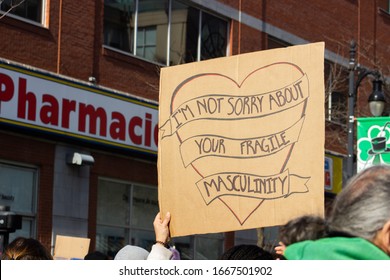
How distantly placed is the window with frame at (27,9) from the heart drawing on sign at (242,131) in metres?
11.1

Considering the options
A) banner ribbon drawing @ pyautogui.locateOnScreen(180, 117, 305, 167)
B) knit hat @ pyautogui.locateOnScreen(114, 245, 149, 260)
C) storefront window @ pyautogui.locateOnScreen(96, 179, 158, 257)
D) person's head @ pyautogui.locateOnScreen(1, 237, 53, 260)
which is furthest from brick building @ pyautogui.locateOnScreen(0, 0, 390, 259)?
banner ribbon drawing @ pyautogui.locateOnScreen(180, 117, 305, 167)

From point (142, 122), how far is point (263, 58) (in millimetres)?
13551

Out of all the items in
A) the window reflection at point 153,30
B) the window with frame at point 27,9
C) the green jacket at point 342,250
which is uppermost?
the window reflection at point 153,30

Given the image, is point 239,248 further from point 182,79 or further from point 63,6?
point 63,6

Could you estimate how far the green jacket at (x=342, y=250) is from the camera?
2.40 m

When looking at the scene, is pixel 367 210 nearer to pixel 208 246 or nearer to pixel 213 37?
pixel 208 246

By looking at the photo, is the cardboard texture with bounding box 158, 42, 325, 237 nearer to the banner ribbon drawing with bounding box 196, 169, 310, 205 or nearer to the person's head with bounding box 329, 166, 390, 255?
the banner ribbon drawing with bounding box 196, 169, 310, 205

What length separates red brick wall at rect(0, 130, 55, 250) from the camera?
16172 millimetres

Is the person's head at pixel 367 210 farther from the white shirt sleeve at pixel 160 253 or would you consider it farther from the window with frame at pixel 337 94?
the window with frame at pixel 337 94

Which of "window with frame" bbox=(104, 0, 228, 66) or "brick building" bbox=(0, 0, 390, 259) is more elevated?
"window with frame" bbox=(104, 0, 228, 66)

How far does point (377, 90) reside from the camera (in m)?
17.8

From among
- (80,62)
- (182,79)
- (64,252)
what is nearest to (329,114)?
(80,62)

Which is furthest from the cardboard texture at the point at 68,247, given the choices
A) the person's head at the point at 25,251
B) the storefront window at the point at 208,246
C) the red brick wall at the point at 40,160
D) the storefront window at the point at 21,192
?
the storefront window at the point at 208,246

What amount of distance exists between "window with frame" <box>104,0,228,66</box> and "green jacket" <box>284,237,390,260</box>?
16.4 meters
